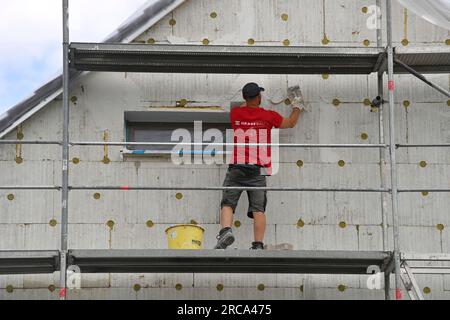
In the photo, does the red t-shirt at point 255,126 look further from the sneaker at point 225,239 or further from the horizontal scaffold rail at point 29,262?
the horizontal scaffold rail at point 29,262

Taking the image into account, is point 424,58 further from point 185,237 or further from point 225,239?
point 185,237

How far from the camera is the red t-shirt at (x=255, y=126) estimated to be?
15.4 meters

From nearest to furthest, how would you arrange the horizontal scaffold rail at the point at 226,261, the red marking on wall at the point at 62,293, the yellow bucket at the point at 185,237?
the red marking on wall at the point at 62,293
the horizontal scaffold rail at the point at 226,261
the yellow bucket at the point at 185,237

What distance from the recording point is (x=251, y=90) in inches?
607

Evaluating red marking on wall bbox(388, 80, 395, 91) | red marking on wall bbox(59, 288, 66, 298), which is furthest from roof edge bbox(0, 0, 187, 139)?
red marking on wall bbox(388, 80, 395, 91)

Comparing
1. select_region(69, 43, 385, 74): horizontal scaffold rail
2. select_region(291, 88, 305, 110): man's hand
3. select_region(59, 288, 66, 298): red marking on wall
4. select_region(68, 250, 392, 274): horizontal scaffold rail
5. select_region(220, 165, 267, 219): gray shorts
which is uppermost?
select_region(69, 43, 385, 74): horizontal scaffold rail

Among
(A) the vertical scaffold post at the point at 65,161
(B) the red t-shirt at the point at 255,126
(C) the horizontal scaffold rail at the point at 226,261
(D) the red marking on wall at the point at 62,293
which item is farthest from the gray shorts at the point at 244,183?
(D) the red marking on wall at the point at 62,293

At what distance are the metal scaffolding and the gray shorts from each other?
1.47ft

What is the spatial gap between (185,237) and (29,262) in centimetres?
141

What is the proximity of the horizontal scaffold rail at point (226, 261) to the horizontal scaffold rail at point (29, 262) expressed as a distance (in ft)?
0.59

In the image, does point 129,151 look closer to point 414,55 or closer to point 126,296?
point 126,296

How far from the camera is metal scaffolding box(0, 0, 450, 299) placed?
14445 millimetres

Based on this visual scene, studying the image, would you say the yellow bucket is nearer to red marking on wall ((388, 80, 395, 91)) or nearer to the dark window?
the dark window

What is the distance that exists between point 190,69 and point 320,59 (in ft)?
4.05
